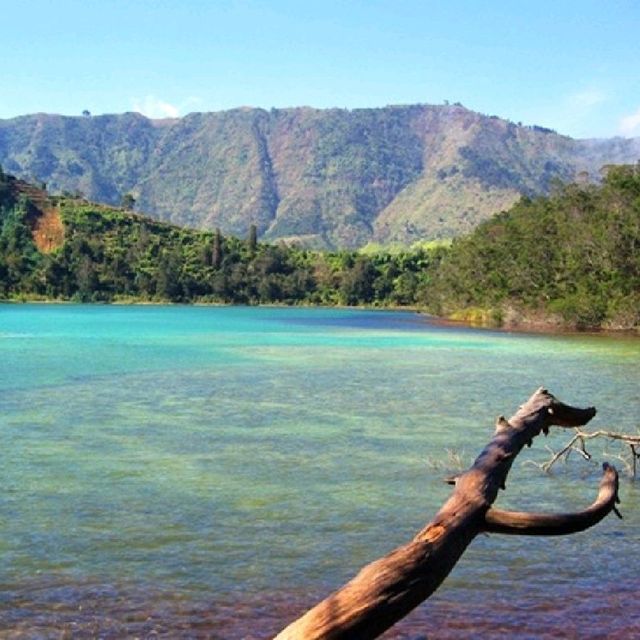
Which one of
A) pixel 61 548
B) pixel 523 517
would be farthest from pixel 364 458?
pixel 523 517

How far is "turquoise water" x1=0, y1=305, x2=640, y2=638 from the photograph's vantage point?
9.36 meters

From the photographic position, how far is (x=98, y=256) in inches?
6211

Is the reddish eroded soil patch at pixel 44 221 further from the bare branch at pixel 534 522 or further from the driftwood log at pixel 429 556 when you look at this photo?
the bare branch at pixel 534 522

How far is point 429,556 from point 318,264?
16833 centimetres

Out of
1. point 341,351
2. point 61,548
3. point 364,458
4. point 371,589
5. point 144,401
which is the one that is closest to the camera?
point 371,589

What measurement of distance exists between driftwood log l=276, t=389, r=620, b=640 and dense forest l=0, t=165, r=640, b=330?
71.5 metres

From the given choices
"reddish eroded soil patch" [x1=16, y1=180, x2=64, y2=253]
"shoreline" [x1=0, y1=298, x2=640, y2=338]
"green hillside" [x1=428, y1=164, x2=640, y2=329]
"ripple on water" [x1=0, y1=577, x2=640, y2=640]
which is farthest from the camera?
"reddish eroded soil patch" [x1=16, y1=180, x2=64, y2=253]

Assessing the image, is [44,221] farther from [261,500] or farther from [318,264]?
[261,500]

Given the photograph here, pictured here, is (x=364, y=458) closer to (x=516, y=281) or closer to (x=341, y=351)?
(x=341, y=351)

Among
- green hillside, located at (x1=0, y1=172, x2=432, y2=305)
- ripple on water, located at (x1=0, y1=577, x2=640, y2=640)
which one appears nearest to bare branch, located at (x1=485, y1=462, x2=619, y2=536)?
ripple on water, located at (x1=0, y1=577, x2=640, y2=640)

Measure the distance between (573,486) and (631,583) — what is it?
5502mm

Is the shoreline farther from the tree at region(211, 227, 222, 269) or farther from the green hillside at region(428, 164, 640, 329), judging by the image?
the tree at region(211, 227, 222, 269)

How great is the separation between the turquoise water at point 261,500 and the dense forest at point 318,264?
154ft

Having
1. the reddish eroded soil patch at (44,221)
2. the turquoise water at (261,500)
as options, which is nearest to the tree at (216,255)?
the reddish eroded soil patch at (44,221)
